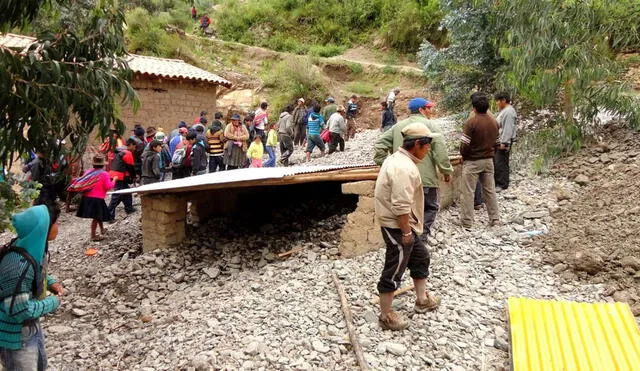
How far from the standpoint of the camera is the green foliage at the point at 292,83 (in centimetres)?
2047

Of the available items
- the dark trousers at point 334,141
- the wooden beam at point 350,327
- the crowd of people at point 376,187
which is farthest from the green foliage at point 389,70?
the wooden beam at point 350,327

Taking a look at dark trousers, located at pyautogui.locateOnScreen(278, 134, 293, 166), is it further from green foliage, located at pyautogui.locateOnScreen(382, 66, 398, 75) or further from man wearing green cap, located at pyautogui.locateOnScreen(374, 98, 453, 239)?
green foliage, located at pyautogui.locateOnScreen(382, 66, 398, 75)

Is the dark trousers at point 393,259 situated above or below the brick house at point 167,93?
below

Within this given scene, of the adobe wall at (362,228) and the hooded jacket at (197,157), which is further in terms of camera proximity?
the hooded jacket at (197,157)

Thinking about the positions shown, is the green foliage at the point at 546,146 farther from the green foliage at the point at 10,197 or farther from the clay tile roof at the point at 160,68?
the clay tile roof at the point at 160,68

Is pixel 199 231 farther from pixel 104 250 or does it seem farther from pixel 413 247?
pixel 413 247

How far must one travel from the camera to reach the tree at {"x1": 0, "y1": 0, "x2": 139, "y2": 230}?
361 cm

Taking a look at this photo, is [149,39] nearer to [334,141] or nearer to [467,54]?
[334,141]

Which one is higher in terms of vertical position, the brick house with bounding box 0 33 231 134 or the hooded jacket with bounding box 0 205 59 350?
the brick house with bounding box 0 33 231 134

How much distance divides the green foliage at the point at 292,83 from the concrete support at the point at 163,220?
45.2 ft

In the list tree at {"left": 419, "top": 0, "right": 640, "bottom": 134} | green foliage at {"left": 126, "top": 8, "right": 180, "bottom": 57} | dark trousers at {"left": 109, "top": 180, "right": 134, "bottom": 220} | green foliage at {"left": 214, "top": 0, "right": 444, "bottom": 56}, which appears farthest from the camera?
green foliage at {"left": 214, "top": 0, "right": 444, "bottom": 56}

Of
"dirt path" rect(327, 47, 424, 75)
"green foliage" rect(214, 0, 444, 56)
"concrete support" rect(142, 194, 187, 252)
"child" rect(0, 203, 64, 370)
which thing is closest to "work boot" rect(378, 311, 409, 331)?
"child" rect(0, 203, 64, 370)

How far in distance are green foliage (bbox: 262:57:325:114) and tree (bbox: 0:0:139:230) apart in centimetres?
1599

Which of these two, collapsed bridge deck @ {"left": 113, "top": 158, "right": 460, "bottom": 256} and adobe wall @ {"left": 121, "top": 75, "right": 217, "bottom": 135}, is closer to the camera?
collapsed bridge deck @ {"left": 113, "top": 158, "right": 460, "bottom": 256}
